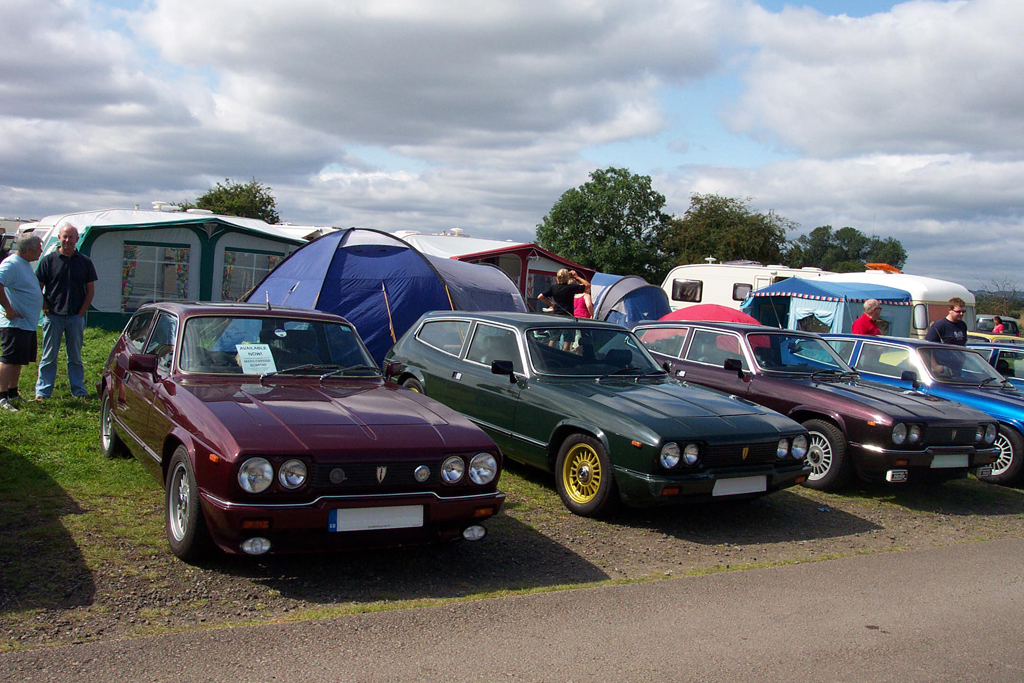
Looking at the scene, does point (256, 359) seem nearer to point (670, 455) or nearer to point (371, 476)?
point (371, 476)

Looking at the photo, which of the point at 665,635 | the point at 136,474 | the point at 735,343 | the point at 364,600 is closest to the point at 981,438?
the point at 735,343

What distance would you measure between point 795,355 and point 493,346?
350 cm

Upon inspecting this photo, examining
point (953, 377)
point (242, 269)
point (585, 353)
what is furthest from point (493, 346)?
point (242, 269)

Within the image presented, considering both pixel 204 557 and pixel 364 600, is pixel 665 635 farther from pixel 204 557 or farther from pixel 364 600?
pixel 204 557

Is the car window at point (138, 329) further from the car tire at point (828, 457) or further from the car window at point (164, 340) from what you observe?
the car tire at point (828, 457)

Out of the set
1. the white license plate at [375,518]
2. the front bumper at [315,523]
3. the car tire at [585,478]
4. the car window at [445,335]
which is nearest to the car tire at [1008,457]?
the car tire at [585,478]

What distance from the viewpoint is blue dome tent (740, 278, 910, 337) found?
60.5ft

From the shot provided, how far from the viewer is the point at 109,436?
6.87m

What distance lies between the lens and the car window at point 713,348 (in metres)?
8.98

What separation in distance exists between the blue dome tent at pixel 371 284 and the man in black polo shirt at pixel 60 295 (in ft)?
12.4

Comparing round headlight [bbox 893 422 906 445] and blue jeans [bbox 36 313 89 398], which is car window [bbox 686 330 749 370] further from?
blue jeans [bbox 36 313 89 398]

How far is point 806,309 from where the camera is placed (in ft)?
63.7

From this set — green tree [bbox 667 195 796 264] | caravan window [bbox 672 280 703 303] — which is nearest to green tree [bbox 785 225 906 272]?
green tree [bbox 667 195 796 264]

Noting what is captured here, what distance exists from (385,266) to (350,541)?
8892 mm
